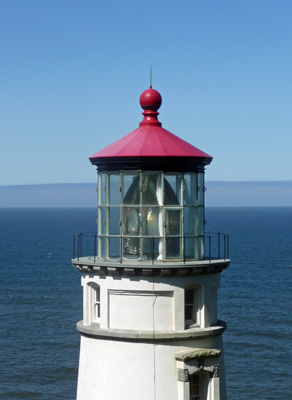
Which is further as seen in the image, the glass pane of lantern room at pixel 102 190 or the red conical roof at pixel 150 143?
the glass pane of lantern room at pixel 102 190

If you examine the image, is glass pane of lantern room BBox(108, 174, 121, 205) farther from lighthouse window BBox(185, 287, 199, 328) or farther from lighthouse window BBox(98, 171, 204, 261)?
lighthouse window BBox(185, 287, 199, 328)

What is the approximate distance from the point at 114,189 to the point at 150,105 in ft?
5.57

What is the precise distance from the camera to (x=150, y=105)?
46.2ft

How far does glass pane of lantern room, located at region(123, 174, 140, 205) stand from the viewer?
44.0ft

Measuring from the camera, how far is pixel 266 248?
129m

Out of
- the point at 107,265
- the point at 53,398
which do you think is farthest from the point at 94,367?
the point at 53,398

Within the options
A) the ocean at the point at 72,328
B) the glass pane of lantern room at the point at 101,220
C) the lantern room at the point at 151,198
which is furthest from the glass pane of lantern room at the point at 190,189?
the ocean at the point at 72,328

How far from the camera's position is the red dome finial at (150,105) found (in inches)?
551

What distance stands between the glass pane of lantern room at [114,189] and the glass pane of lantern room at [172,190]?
0.84 metres

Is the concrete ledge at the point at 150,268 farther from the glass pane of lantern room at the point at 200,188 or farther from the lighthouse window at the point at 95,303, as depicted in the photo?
the glass pane of lantern room at the point at 200,188

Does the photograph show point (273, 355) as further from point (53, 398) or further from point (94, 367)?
point (94, 367)

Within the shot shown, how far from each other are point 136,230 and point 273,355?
40.6 m

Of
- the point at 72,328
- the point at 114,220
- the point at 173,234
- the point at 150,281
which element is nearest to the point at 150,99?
the point at 114,220

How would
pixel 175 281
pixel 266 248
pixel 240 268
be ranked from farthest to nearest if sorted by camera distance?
pixel 266 248
pixel 240 268
pixel 175 281
